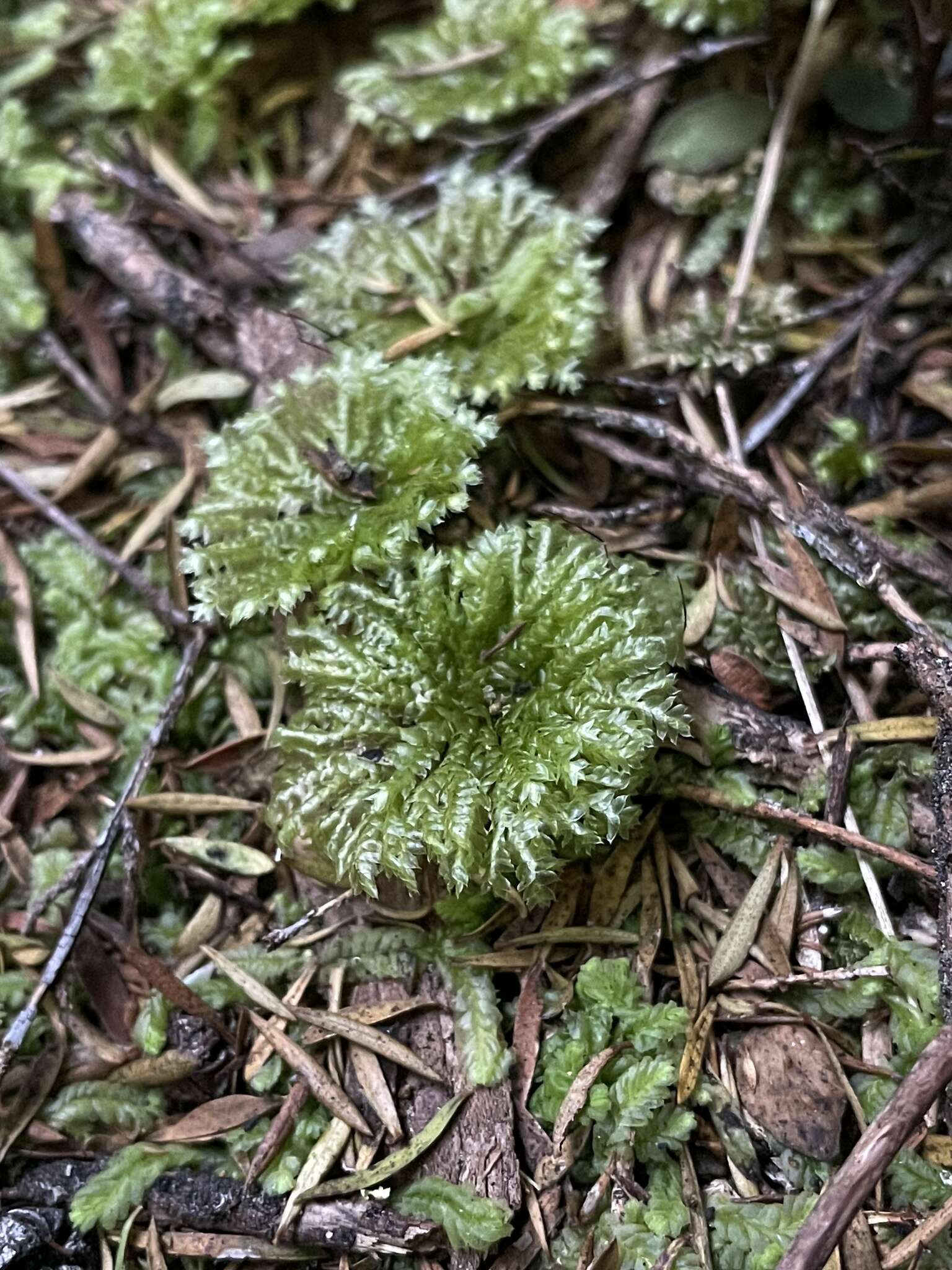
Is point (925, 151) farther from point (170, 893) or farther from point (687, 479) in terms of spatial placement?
point (170, 893)

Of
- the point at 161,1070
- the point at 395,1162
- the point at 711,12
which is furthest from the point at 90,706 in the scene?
the point at 711,12

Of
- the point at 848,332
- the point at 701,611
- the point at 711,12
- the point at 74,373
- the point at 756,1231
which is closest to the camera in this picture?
the point at 756,1231

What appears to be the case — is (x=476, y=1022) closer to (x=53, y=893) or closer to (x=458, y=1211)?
(x=458, y=1211)

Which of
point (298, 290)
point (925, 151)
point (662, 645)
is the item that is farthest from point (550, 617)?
point (925, 151)

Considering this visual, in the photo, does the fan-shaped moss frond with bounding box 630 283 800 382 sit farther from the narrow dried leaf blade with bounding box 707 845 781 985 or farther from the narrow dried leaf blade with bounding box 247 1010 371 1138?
the narrow dried leaf blade with bounding box 247 1010 371 1138

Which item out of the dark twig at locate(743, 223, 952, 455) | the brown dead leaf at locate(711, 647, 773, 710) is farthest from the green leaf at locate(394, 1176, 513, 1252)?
the dark twig at locate(743, 223, 952, 455)

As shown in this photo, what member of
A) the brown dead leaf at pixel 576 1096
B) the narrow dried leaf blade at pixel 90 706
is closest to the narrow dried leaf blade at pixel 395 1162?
the brown dead leaf at pixel 576 1096
